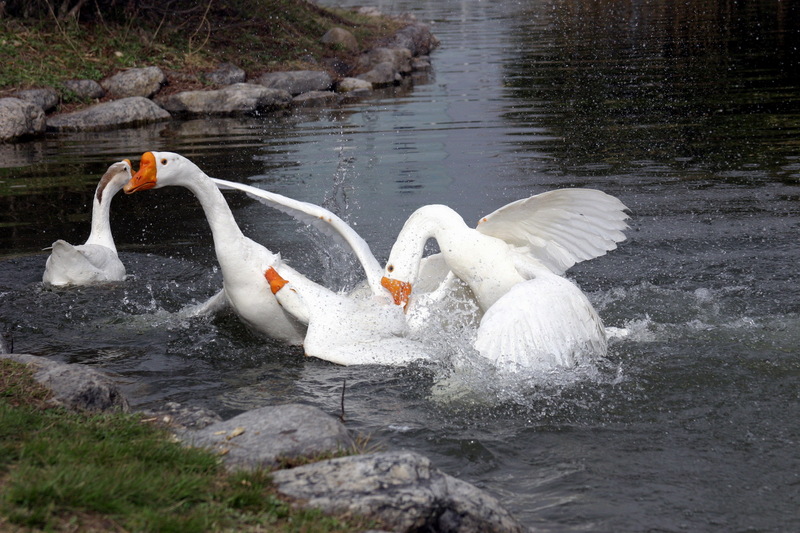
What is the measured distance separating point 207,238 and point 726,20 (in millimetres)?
24750

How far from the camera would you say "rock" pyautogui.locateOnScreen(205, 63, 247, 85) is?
20281mm

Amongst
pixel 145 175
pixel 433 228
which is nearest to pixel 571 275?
pixel 433 228

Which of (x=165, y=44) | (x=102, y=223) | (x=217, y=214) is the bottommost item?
(x=102, y=223)

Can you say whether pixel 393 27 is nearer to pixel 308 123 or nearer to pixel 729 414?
pixel 308 123

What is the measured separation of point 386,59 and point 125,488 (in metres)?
21.3

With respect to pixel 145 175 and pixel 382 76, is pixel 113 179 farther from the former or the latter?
pixel 382 76

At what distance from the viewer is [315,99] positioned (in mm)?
19984

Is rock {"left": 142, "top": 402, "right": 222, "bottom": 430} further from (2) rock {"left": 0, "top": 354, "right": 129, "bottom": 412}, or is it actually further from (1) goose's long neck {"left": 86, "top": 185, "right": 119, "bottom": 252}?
(1) goose's long neck {"left": 86, "top": 185, "right": 119, "bottom": 252}

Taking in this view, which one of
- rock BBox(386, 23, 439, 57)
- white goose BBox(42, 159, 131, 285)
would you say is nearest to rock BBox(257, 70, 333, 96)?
rock BBox(386, 23, 439, 57)

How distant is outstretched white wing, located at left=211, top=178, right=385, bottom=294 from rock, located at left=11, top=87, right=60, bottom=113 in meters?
11.6

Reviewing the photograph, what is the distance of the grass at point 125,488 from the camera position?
341 centimetres

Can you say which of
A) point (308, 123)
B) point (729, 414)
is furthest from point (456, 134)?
point (729, 414)

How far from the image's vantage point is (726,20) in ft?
98.8

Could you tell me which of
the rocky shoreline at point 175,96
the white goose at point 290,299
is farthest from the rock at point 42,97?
the white goose at point 290,299
